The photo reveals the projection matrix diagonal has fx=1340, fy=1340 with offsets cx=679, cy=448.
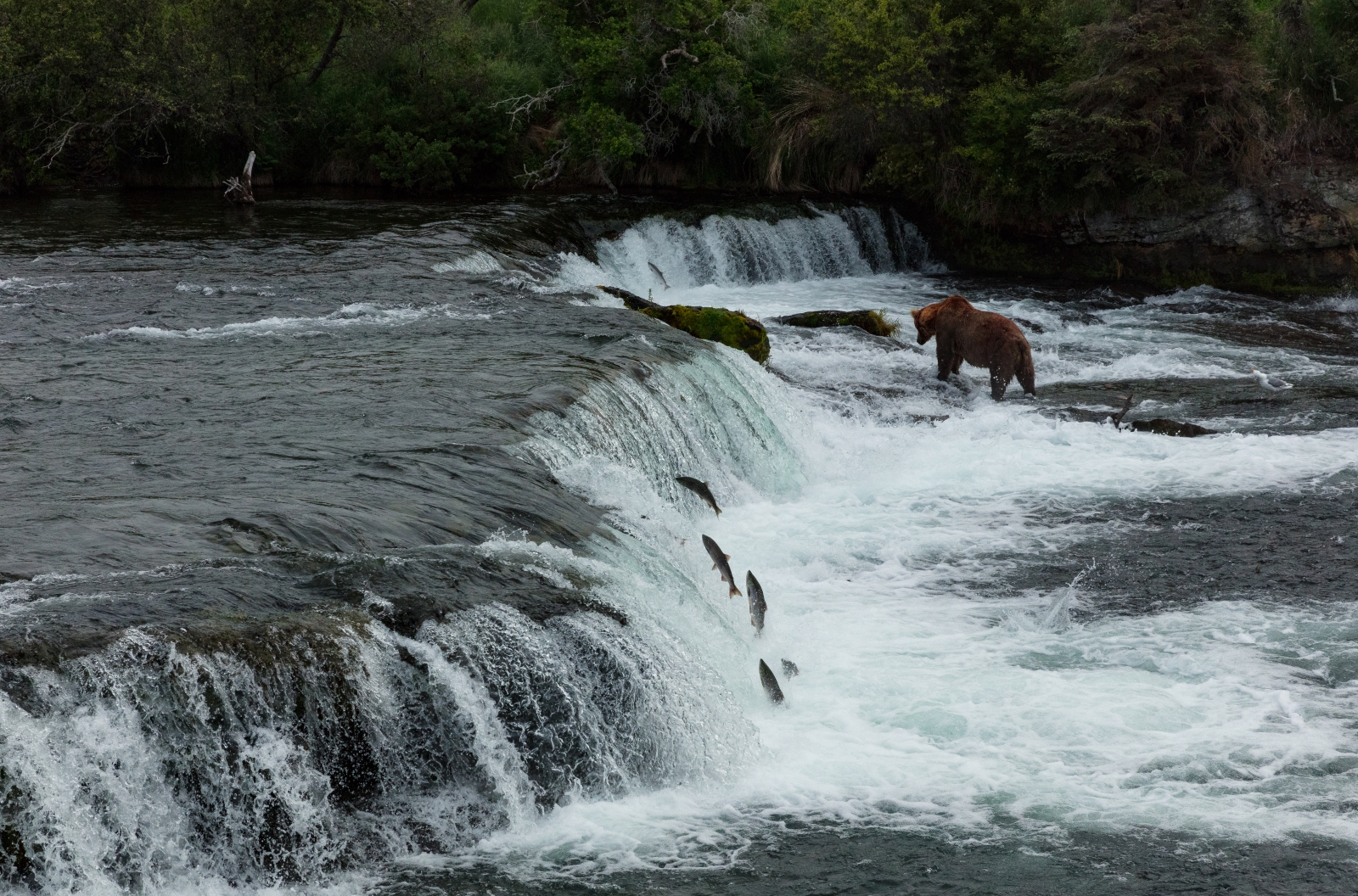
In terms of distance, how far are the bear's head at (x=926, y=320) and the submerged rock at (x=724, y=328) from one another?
1.56 meters

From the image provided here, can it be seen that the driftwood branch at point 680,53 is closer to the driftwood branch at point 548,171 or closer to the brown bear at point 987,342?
the driftwood branch at point 548,171

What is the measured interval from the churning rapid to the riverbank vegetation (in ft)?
23.1

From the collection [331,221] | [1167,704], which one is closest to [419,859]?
[1167,704]

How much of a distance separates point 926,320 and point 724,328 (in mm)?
2048

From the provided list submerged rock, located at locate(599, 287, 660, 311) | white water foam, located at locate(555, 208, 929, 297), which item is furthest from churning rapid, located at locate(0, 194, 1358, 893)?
white water foam, located at locate(555, 208, 929, 297)

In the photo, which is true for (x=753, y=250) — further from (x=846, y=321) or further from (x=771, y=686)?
(x=771, y=686)

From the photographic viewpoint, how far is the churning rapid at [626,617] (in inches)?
202

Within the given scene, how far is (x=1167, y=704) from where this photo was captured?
6.71m

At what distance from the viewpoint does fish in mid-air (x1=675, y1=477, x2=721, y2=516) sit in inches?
361

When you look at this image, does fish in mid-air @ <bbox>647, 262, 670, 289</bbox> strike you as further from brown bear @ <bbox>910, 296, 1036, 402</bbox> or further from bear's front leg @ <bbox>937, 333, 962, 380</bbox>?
brown bear @ <bbox>910, 296, 1036, 402</bbox>

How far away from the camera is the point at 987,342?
42.8 ft

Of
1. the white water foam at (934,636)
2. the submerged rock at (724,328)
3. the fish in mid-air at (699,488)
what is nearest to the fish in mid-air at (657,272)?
the submerged rock at (724,328)

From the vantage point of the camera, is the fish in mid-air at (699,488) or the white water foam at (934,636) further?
the fish in mid-air at (699,488)

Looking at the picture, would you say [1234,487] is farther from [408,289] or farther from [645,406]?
[408,289]
